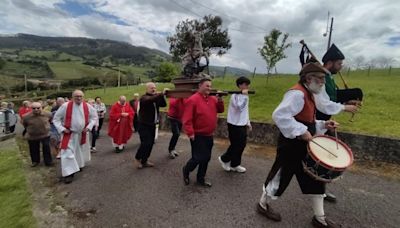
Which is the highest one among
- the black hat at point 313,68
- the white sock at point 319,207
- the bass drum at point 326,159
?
the black hat at point 313,68

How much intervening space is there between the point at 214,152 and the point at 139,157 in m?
2.31

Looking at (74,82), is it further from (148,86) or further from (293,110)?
(293,110)

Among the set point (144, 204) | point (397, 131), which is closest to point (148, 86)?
point (144, 204)

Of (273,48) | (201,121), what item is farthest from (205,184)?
(273,48)

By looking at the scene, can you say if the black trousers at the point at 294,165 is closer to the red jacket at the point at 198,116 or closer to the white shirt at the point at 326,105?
the white shirt at the point at 326,105

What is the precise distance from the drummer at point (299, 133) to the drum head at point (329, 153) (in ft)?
0.45

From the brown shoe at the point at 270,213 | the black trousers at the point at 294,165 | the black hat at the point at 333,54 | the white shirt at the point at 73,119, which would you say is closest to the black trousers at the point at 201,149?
the brown shoe at the point at 270,213

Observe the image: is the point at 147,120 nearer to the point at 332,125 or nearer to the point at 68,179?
the point at 68,179

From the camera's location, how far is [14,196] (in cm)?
562

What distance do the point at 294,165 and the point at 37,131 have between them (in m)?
6.35

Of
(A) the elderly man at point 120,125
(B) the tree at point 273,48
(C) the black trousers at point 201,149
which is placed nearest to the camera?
(C) the black trousers at point 201,149

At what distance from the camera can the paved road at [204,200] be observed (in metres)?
4.21

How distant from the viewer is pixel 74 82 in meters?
58.2

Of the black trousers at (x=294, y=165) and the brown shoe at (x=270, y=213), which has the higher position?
the black trousers at (x=294, y=165)
